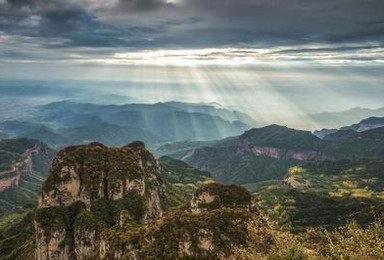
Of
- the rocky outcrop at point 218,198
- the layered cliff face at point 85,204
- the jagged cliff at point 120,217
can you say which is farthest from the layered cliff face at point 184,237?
the layered cliff face at point 85,204

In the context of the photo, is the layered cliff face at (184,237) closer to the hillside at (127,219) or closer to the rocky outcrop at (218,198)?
the hillside at (127,219)

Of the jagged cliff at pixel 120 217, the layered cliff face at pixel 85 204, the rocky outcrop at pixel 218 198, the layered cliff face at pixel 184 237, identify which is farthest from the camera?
the layered cliff face at pixel 85 204


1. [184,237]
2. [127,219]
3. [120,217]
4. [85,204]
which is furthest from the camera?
[85,204]

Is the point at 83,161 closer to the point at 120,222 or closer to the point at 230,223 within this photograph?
the point at 120,222

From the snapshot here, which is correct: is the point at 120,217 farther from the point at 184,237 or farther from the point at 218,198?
the point at 184,237

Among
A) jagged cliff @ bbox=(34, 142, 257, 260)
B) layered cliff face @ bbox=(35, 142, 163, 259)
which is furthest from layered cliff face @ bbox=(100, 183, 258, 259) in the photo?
layered cliff face @ bbox=(35, 142, 163, 259)

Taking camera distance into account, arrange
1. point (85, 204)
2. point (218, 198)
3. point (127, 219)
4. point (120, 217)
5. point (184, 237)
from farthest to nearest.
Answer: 1. point (85, 204)
2. point (120, 217)
3. point (127, 219)
4. point (218, 198)
5. point (184, 237)

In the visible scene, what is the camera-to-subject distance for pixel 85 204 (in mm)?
182250

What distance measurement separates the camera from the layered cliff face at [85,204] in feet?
563

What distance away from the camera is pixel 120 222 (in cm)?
16150

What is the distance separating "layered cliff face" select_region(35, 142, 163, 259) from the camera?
171625 mm

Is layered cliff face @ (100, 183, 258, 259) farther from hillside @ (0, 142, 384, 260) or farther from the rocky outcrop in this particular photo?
the rocky outcrop

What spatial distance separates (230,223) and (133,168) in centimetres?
7646

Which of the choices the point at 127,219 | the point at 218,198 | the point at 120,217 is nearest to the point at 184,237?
the point at 218,198
